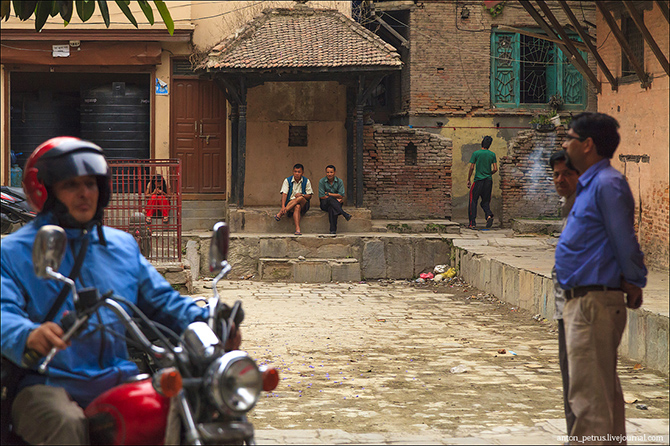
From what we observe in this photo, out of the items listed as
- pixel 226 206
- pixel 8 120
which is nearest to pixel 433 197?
pixel 226 206

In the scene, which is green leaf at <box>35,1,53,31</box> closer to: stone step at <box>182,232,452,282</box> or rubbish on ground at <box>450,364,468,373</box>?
rubbish on ground at <box>450,364,468,373</box>

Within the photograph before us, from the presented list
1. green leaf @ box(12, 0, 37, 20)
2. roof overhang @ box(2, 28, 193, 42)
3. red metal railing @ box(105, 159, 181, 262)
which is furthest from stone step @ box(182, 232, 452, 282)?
green leaf @ box(12, 0, 37, 20)

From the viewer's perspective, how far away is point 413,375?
737 cm

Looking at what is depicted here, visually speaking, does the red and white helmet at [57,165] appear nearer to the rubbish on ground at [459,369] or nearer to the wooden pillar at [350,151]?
the rubbish on ground at [459,369]

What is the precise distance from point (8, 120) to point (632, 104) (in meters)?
12.9

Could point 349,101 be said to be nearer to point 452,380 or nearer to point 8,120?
point 8,120

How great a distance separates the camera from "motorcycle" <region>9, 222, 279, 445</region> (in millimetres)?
2512

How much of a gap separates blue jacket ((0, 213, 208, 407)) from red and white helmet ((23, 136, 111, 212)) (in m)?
0.11

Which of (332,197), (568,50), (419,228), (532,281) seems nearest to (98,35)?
(332,197)

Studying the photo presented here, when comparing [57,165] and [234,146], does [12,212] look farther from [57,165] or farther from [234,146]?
[57,165]

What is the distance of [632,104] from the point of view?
11.7m

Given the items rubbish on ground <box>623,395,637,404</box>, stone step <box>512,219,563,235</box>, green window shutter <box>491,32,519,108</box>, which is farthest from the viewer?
green window shutter <box>491,32,519,108</box>

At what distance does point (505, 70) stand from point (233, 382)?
19086 mm

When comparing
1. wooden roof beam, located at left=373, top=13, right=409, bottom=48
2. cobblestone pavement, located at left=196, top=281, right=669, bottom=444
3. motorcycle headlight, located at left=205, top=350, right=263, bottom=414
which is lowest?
cobblestone pavement, located at left=196, top=281, right=669, bottom=444
